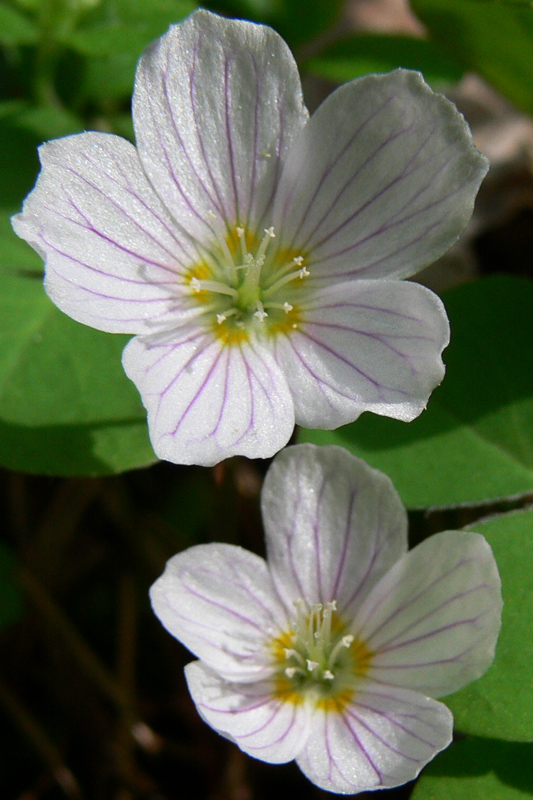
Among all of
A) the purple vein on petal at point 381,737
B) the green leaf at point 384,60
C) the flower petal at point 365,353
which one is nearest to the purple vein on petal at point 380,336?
the flower petal at point 365,353

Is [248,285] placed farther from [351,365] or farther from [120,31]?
[120,31]

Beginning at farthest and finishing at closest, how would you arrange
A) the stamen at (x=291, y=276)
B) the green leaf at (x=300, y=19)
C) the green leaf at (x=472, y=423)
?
the green leaf at (x=300, y=19) → the green leaf at (x=472, y=423) → the stamen at (x=291, y=276)

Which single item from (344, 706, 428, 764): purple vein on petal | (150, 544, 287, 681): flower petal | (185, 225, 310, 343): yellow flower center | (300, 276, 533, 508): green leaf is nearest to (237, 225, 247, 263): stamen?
(185, 225, 310, 343): yellow flower center

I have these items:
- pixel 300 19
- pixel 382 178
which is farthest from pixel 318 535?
pixel 300 19

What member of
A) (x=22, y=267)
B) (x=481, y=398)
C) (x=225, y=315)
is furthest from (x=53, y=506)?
(x=481, y=398)

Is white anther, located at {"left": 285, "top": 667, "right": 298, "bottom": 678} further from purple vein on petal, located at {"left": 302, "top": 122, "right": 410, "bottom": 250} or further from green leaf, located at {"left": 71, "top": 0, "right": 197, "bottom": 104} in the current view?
green leaf, located at {"left": 71, "top": 0, "right": 197, "bottom": 104}

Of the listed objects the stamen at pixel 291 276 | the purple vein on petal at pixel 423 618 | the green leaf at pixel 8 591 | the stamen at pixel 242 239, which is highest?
the stamen at pixel 242 239

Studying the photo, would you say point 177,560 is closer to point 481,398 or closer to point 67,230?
point 67,230

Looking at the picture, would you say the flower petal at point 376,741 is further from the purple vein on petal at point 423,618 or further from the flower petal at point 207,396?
the flower petal at point 207,396
